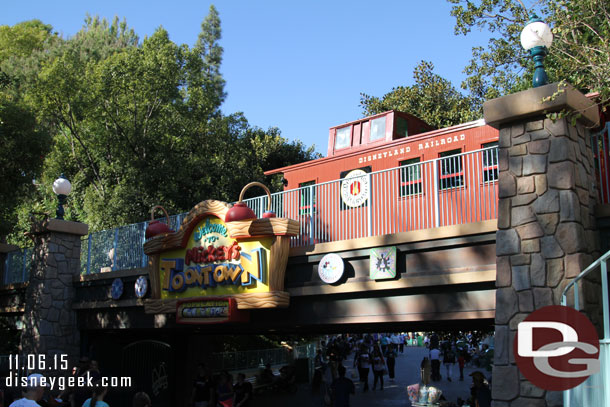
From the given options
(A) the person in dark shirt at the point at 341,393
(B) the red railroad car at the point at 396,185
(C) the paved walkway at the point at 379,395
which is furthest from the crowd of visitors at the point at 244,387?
(B) the red railroad car at the point at 396,185

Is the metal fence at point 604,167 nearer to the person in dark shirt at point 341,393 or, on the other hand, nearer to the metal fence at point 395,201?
the metal fence at point 395,201

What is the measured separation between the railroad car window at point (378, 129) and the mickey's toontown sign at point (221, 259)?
4826 millimetres

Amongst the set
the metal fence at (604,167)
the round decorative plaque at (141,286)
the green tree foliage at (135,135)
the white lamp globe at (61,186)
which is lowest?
the round decorative plaque at (141,286)

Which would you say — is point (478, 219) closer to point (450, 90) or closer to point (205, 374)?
point (205, 374)

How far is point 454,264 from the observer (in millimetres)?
8695

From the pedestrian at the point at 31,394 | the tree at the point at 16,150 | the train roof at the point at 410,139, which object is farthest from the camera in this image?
the tree at the point at 16,150

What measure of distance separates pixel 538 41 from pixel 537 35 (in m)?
0.08

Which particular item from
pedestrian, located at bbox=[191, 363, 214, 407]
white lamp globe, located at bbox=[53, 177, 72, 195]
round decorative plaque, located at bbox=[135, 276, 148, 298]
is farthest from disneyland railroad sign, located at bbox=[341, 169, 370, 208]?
white lamp globe, located at bbox=[53, 177, 72, 195]

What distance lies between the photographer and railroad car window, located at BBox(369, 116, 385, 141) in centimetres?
1462

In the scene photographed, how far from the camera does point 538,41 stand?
747 cm

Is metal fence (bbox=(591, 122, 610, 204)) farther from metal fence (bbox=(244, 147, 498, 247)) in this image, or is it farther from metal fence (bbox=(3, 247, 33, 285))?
metal fence (bbox=(3, 247, 33, 285))

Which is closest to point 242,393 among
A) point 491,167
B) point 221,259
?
point 221,259

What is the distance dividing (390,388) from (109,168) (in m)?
14.6

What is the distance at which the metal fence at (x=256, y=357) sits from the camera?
Answer: 21297 mm
